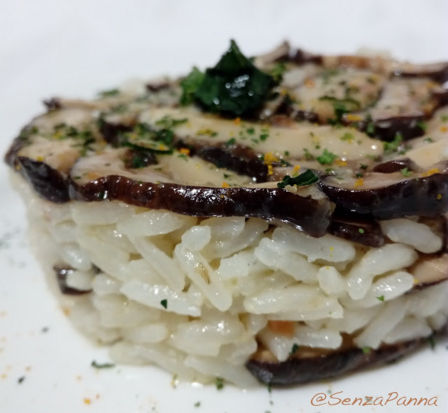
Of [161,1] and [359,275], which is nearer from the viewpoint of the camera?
[359,275]

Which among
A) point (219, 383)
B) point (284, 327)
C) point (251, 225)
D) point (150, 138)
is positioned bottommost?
point (219, 383)

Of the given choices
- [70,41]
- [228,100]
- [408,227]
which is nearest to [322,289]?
[408,227]

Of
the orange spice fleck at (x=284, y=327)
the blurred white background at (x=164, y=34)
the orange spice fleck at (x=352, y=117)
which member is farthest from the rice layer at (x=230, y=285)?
the blurred white background at (x=164, y=34)

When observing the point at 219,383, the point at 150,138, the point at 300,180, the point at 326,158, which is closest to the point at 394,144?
the point at 326,158

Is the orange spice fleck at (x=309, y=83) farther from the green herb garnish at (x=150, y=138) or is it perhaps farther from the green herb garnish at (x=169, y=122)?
the green herb garnish at (x=150, y=138)

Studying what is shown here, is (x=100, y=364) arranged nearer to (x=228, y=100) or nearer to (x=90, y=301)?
(x=90, y=301)

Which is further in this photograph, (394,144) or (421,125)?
(421,125)

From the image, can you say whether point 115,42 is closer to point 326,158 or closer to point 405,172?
point 326,158
